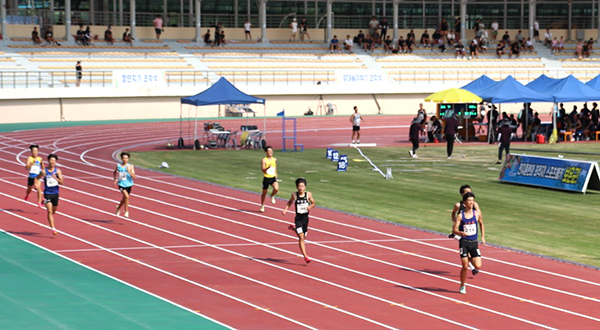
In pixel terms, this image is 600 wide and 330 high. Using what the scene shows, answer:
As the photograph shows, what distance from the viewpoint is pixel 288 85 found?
192ft

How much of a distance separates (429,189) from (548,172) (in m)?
3.48

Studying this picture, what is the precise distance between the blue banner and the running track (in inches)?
302

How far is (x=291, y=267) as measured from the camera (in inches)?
633

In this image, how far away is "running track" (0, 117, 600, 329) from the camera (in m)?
12.9

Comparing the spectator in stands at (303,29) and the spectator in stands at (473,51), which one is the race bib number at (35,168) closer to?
the spectator in stands at (303,29)

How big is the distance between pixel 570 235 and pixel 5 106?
38.1 m

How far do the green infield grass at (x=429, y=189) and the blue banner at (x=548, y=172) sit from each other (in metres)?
0.27

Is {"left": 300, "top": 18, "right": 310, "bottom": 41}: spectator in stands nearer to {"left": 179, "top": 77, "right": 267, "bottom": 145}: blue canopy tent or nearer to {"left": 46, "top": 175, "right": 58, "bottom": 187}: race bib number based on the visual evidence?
{"left": 179, "top": 77, "right": 267, "bottom": 145}: blue canopy tent

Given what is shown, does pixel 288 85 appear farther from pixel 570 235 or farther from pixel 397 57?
pixel 570 235

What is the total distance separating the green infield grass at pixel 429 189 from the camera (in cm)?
1975

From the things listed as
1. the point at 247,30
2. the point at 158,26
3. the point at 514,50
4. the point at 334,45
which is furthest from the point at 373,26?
the point at 158,26

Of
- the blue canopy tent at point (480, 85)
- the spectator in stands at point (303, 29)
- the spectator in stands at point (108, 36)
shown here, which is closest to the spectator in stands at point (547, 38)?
the spectator in stands at point (303, 29)

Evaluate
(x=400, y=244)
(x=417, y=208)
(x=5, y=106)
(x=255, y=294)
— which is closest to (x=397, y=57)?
(x=5, y=106)

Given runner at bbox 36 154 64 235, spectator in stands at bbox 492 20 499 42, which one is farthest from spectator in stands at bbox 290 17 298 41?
runner at bbox 36 154 64 235
